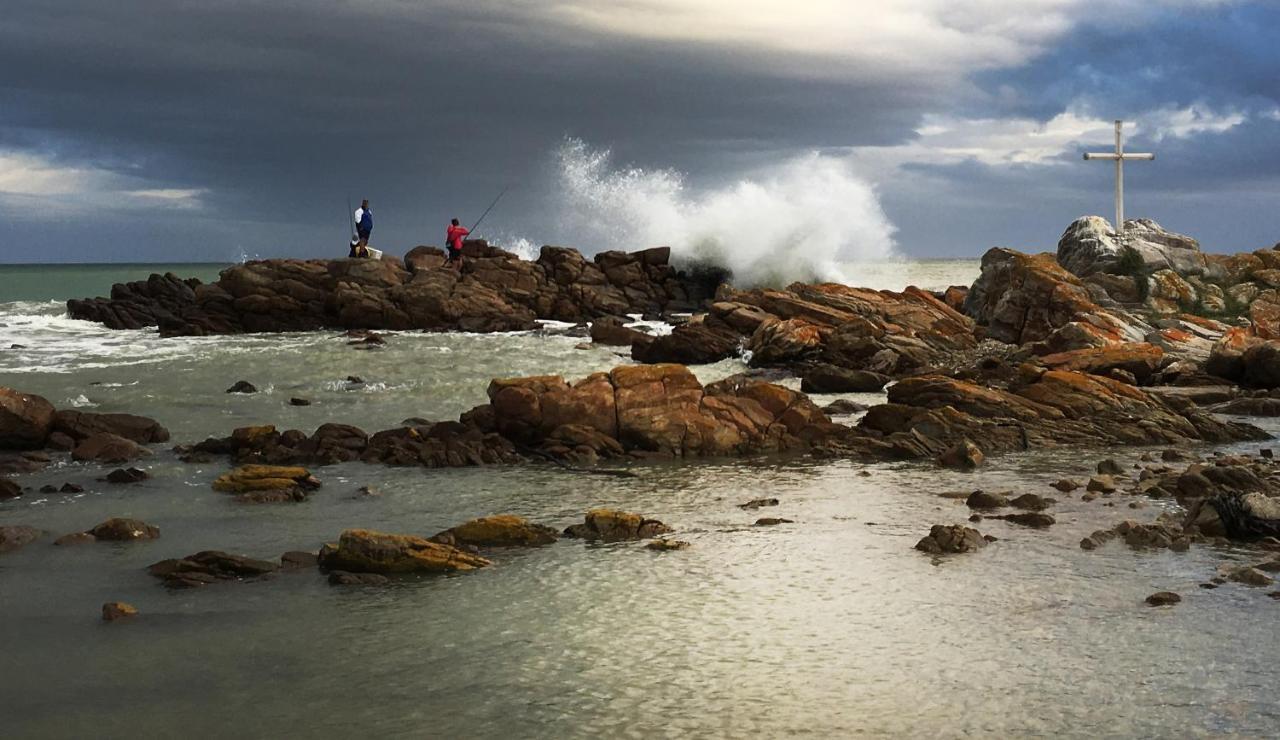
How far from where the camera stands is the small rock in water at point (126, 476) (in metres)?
19.9

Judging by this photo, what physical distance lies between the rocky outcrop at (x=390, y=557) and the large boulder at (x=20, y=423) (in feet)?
35.9

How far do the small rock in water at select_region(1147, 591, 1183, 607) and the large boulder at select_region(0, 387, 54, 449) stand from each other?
62.7 ft

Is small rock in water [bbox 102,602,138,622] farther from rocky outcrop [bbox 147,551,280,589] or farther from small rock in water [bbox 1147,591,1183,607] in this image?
small rock in water [bbox 1147,591,1183,607]

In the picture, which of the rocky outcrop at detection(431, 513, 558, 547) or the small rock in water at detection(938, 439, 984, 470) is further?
the small rock in water at detection(938, 439, 984, 470)

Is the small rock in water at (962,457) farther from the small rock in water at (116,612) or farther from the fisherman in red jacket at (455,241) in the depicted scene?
the fisherman in red jacket at (455,241)

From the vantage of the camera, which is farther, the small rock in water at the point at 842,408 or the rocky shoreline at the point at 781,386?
the small rock in water at the point at 842,408

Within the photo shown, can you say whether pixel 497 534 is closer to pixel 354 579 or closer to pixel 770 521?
pixel 354 579

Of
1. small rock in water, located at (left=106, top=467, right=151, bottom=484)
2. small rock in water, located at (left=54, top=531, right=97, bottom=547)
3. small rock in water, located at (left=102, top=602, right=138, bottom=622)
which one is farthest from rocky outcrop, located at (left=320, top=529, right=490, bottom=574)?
small rock in water, located at (left=106, top=467, right=151, bottom=484)

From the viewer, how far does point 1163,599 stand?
479 inches

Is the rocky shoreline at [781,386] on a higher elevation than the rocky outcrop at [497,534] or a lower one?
higher

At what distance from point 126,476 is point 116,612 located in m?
8.23

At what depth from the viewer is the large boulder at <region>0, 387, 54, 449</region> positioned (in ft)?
72.8

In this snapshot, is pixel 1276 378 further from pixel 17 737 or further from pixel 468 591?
pixel 17 737

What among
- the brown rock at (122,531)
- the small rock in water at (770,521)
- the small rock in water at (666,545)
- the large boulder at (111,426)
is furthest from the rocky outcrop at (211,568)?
the large boulder at (111,426)
